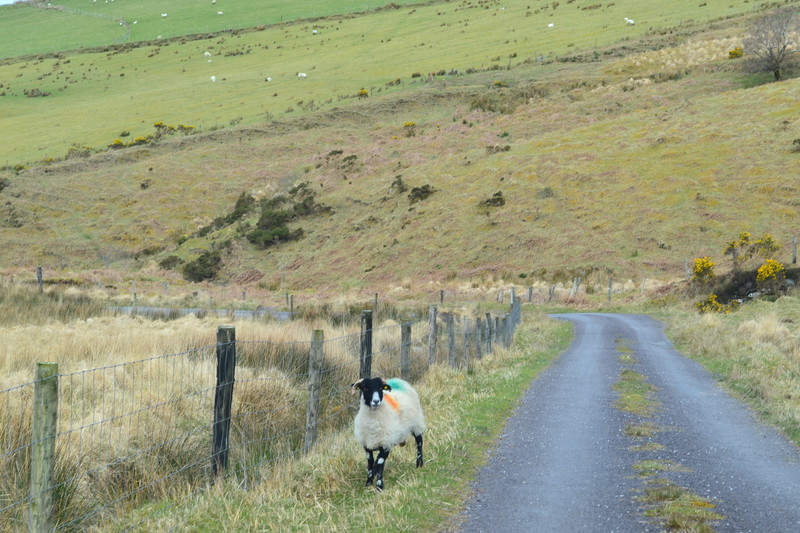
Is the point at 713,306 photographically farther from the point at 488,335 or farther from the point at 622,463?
the point at 622,463

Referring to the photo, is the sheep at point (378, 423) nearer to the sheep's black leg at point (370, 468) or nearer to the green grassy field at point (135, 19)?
the sheep's black leg at point (370, 468)

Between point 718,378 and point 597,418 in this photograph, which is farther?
point 718,378

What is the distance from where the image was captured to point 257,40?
147 metres

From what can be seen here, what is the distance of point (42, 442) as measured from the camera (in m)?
5.45

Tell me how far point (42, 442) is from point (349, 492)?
3.35 metres

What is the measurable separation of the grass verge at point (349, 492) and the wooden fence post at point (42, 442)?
1.06m

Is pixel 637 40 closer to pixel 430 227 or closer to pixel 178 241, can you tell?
pixel 430 227

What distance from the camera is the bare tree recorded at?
78938 mm

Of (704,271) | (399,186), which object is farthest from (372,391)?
(399,186)

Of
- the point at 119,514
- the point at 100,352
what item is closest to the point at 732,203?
the point at 100,352

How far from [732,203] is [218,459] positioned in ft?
177

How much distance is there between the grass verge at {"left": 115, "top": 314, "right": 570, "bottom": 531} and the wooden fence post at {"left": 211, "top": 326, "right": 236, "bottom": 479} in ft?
0.99

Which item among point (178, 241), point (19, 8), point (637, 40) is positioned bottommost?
point (178, 241)

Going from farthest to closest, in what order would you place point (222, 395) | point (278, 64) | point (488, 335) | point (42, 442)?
point (278, 64) → point (488, 335) → point (222, 395) → point (42, 442)
